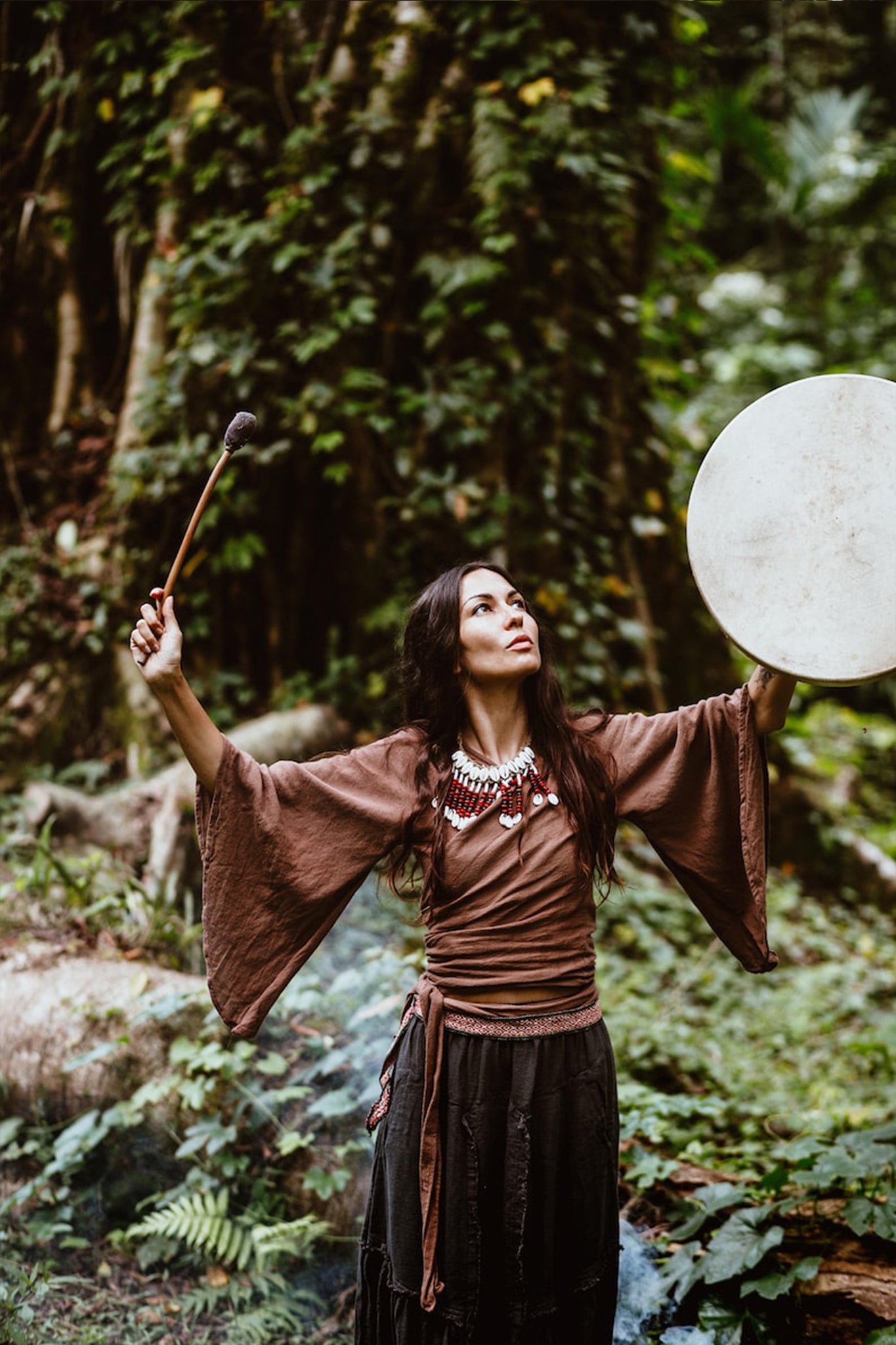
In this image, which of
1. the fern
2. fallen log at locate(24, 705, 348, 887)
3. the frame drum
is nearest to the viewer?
the frame drum

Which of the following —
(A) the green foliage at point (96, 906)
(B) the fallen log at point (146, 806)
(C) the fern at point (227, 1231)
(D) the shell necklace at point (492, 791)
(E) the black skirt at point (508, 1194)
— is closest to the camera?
(E) the black skirt at point (508, 1194)

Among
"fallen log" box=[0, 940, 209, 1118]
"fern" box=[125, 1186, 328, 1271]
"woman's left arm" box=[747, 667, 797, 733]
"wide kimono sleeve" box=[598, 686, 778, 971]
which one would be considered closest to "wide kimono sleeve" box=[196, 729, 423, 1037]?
"wide kimono sleeve" box=[598, 686, 778, 971]

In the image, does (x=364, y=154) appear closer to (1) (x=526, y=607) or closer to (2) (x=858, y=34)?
(1) (x=526, y=607)

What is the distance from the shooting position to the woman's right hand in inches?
70.9

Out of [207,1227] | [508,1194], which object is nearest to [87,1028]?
[207,1227]

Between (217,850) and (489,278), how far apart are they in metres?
3.09

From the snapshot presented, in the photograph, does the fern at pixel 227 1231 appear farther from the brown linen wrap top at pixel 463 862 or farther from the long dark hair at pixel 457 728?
the long dark hair at pixel 457 728

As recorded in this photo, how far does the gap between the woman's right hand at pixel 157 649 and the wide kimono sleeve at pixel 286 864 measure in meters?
0.25

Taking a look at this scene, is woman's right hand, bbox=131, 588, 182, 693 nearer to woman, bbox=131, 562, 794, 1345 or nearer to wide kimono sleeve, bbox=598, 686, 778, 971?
woman, bbox=131, 562, 794, 1345

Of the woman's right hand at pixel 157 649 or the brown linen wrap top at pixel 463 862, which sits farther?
the brown linen wrap top at pixel 463 862

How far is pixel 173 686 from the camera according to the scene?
1815 millimetres

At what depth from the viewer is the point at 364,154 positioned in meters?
4.37

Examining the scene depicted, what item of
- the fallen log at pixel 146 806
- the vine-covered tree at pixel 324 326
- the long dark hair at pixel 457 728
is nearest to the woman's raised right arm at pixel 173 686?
the long dark hair at pixel 457 728

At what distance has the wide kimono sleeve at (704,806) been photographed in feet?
6.69
